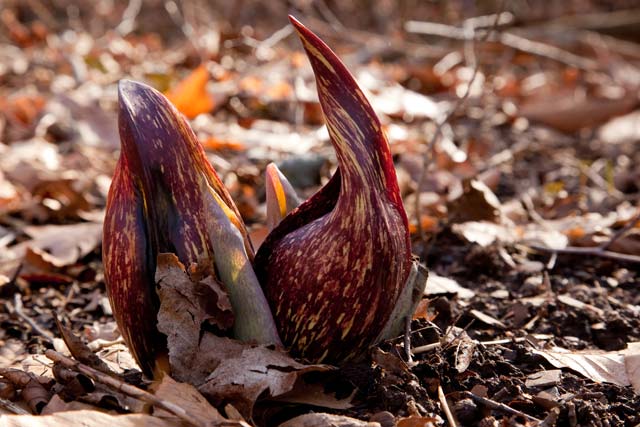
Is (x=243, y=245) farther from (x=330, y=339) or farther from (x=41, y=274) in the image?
(x=41, y=274)

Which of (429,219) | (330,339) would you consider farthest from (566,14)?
(330,339)

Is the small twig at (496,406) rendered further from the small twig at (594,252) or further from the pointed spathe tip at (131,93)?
the small twig at (594,252)

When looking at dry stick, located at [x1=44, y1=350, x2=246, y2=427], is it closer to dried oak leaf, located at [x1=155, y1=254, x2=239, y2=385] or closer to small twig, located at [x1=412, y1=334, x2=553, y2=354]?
dried oak leaf, located at [x1=155, y1=254, x2=239, y2=385]

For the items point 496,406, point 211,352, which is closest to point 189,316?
point 211,352

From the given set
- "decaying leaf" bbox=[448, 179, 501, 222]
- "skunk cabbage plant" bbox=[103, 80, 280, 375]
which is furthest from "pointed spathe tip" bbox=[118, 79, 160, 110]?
"decaying leaf" bbox=[448, 179, 501, 222]

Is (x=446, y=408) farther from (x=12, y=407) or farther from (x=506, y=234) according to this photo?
(x=506, y=234)

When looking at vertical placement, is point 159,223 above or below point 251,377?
above

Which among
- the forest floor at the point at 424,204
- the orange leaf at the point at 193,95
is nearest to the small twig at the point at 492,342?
the forest floor at the point at 424,204
